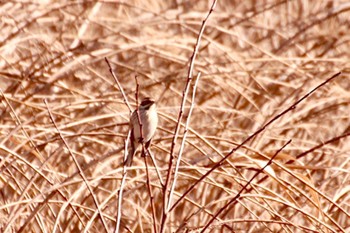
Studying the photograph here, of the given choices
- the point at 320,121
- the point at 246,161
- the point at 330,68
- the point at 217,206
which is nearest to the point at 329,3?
the point at 330,68

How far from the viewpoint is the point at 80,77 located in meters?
→ 4.16

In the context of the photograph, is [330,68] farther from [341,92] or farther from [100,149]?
[100,149]

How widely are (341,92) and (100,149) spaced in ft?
3.78

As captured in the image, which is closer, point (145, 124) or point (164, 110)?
point (145, 124)

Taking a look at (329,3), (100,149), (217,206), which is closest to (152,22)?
(100,149)

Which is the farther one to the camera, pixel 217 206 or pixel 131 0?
pixel 131 0

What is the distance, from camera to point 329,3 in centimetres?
617

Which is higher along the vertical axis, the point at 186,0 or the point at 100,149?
the point at 186,0

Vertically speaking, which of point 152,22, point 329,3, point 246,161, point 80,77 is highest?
point 329,3

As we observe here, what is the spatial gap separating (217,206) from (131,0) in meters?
2.39

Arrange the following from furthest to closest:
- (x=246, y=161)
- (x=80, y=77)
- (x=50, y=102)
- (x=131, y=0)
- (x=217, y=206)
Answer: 1. (x=131, y=0)
2. (x=80, y=77)
3. (x=50, y=102)
4. (x=217, y=206)
5. (x=246, y=161)

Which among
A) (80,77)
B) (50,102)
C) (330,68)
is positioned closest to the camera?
(50,102)

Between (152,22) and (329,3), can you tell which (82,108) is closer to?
(152,22)

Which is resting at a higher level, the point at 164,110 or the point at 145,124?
the point at 164,110
